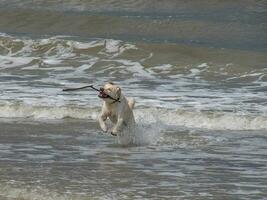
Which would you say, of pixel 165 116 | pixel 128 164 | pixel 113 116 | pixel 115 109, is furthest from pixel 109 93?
pixel 165 116

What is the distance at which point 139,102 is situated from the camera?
14656 mm


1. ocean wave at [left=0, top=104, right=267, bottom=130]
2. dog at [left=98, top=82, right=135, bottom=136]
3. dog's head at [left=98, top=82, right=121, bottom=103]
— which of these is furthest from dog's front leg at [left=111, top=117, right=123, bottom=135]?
ocean wave at [left=0, top=104, right=267, bottom=130]

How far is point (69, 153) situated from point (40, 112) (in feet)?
11.7

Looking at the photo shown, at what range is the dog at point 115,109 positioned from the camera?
10672mm

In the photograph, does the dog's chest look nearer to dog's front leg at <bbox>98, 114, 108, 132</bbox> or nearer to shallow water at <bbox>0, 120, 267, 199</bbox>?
dog's front leg at <bbox>98, 114, 108, 132</bbox>

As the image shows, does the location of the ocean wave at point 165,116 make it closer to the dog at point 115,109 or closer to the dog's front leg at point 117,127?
the dog at point 115,109

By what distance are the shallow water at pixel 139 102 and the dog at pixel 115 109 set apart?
0.70 feet

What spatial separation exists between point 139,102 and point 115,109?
376 cm

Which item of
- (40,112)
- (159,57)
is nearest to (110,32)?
(159,57)

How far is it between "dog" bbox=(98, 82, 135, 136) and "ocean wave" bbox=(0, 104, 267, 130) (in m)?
1.45

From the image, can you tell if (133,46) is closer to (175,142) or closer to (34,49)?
(34,49)

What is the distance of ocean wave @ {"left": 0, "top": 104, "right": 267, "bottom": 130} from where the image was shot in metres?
12.8

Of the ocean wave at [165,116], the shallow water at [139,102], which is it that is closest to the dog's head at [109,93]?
the shallow water at [139,102]

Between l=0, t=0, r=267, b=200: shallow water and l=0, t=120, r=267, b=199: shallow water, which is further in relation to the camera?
l=0, t=0, r=267, b=200: shallow water
